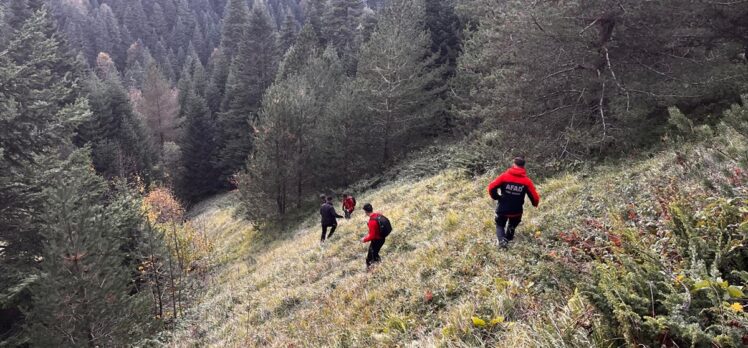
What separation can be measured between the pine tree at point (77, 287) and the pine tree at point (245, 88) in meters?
33.8

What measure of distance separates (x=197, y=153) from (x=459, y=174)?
3886 cm

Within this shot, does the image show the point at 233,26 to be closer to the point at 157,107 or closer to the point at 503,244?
the point at 157,107

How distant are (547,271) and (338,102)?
23.2m

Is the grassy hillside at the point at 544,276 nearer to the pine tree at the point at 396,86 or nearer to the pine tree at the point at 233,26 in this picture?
the pine tree at the point at 396,86

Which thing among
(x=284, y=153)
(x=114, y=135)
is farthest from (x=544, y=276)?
(x=114, y=135)

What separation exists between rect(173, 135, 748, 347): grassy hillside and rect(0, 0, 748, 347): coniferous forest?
0.04 metres

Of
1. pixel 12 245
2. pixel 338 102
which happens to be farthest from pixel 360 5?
pixel 12 245

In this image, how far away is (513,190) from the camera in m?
7.52

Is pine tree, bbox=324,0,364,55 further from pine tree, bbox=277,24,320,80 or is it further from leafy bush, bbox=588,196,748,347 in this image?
leafy bush, bbox=588,196,748,347

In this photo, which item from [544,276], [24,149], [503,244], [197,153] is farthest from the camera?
[197,153]

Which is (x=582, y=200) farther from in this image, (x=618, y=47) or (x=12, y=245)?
(x=12, y=245)

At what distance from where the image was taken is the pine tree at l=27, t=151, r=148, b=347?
31.1ft

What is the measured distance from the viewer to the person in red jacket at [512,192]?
749 centimetres

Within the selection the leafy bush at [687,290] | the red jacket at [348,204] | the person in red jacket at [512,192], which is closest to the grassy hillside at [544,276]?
the leafy bush at [687,290]
